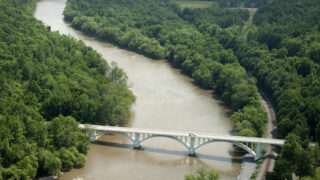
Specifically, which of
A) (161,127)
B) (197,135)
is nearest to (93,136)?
(161,127)

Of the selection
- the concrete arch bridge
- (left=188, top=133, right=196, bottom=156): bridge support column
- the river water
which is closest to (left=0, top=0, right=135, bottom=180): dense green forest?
the concrete arch bridge

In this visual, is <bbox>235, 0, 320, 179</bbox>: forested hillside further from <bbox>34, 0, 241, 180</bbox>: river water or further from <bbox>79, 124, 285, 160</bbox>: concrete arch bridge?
<bbox>34, 0, 241, 180</bbox>: river water

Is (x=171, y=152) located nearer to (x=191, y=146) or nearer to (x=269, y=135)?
(x=191, y=146)

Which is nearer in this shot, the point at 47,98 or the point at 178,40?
the point at 47,98

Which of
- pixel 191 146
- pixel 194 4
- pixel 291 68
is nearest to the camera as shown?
pixel 191 146

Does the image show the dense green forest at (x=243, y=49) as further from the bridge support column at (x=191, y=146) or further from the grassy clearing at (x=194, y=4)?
the bridge support column at (x=191, y=146)

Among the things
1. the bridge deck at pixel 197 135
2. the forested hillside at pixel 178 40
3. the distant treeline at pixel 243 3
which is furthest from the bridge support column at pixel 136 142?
the distant treeline at pixel 243 3
